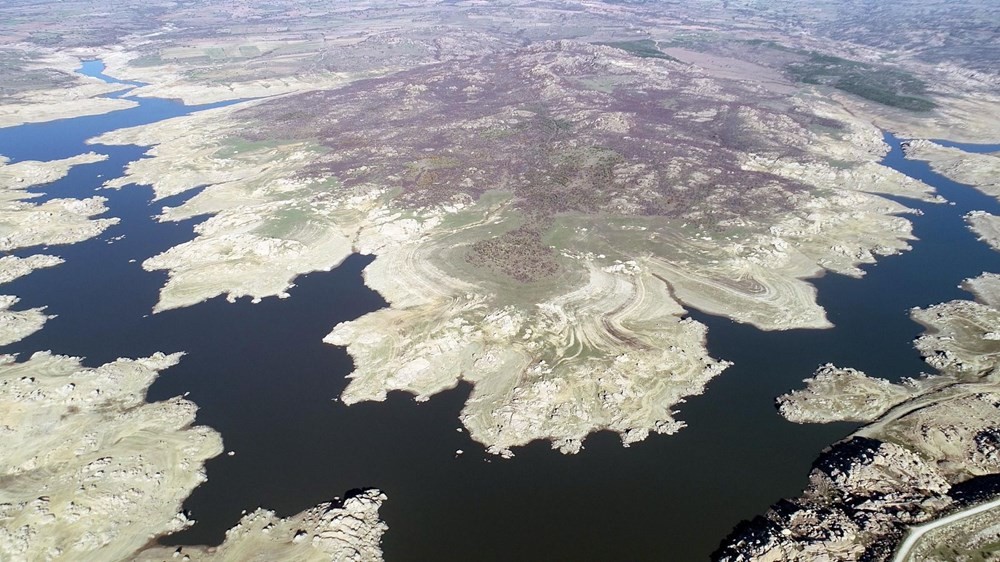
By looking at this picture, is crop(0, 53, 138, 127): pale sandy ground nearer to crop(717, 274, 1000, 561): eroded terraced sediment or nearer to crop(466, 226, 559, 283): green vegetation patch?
crop(466, 226, 559, 283): green vegetation patch

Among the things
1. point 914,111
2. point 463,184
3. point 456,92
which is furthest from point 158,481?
point 914,111

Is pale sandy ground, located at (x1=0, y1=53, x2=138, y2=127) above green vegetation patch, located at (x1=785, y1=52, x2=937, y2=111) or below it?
below

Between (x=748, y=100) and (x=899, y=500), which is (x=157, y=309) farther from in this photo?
(x=748, y=100)

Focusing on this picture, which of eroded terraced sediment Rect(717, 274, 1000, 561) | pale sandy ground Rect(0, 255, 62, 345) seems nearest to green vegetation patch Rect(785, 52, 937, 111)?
eroded terraced sediment Rect(717, 274, 1000, 561)

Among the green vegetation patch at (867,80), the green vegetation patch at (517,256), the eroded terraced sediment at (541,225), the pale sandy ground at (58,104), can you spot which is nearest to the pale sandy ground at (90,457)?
the eroded terraced sediment at (541,225)

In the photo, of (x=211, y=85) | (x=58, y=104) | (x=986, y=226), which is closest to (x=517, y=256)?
(x=986, y=226)

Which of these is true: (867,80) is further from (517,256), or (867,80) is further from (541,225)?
(517,256)
